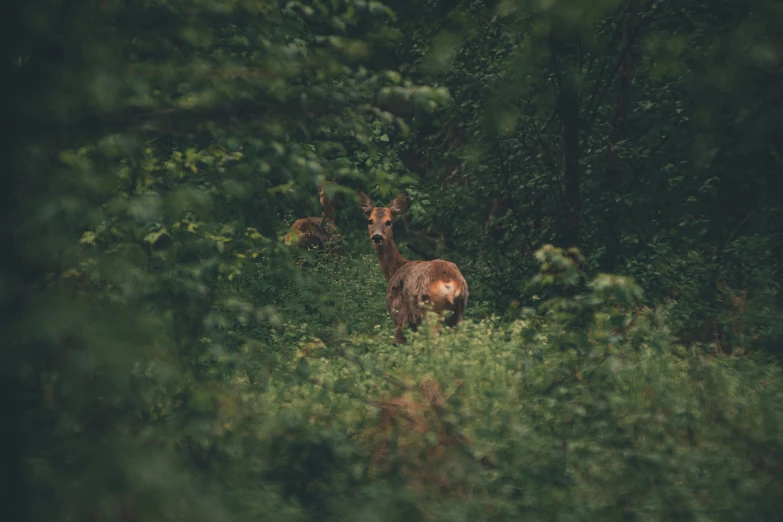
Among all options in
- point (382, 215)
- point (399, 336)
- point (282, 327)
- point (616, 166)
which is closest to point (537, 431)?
point (282, 327)

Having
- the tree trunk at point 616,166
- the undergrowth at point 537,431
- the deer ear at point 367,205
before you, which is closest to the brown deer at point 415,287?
the deer ear at point 367,205

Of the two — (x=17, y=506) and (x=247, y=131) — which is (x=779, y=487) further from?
(x=17, y=506)

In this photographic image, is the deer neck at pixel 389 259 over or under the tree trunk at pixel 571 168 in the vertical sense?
under

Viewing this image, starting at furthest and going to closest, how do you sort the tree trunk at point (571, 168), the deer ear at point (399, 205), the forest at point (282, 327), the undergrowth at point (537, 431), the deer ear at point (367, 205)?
the deer ear at point (367, 205) < the deer ear at point (399, 205) < the tree trunk at point (571, 168) < the undergrowth at point (537, 431) < the forest at point (282, 327)

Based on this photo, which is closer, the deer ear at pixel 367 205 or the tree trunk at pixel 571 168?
the tree trunk at pixel 571 168

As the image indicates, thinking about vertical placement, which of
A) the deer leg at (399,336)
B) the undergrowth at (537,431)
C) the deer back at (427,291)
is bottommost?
the undergrowth at (537,431)

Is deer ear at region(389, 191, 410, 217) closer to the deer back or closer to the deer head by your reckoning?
the deer head

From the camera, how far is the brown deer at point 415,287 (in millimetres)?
10906

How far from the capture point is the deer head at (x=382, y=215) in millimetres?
12883

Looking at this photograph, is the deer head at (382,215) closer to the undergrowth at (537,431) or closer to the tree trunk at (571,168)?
the tree trunk at (571,168)

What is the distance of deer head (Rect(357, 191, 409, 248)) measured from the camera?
12.9 metres

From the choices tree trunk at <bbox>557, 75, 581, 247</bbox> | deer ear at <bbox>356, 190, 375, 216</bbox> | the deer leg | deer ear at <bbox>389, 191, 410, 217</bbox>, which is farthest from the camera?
deer ear at <bbox>356, 190, 375, 216</bbox>

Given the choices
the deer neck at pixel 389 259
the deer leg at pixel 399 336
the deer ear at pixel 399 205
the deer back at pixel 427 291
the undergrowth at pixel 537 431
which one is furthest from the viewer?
the deer ear at pixel 399 205

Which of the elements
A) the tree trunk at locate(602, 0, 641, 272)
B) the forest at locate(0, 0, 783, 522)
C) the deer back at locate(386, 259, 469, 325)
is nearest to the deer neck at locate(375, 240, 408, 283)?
the deer back at locate(386, 259, 469, 325)
